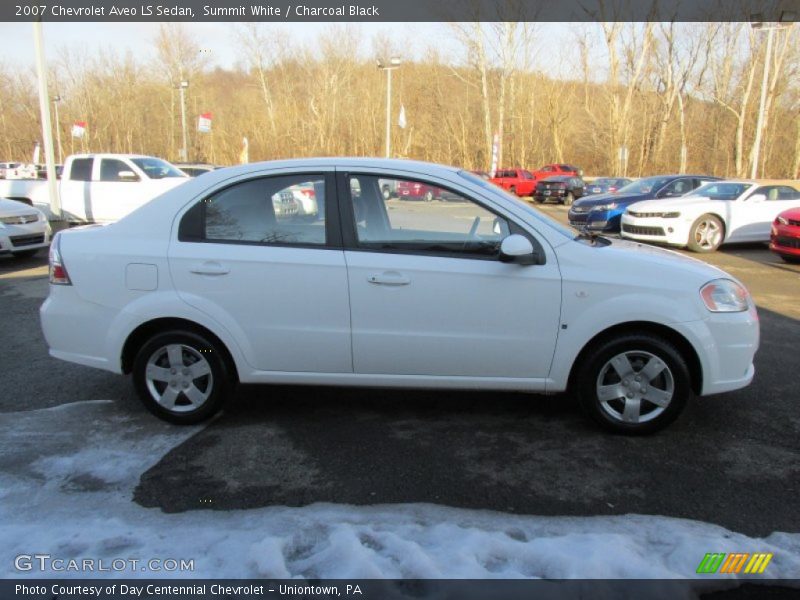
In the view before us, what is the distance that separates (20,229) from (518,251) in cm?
1009

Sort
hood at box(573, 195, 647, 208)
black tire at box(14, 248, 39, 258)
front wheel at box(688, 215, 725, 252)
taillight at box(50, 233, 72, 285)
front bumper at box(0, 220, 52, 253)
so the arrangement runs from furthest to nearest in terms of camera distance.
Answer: hood at box(573, 195, 647, 208), front wheel at box(688, 215, 725, 252), black tire at box(14, 248, 39, 258), front bumper at box(0, 220, 52, 253), taillight at box(50, 233, 72, 285)

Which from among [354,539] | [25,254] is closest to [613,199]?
[25,254]

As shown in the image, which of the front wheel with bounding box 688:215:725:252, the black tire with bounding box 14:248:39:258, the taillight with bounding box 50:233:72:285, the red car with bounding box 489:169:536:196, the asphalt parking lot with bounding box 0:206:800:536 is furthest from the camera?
the red car with bounding box 489:169:536:196

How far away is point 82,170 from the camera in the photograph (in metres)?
14.5

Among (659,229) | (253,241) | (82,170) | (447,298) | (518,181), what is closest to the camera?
(447,298)

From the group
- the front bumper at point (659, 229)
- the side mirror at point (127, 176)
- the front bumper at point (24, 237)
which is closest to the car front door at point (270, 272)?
the front bumper at point (24, 237)

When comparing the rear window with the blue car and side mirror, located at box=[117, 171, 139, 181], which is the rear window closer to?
side mirror, located at box=[117, 171, 139, 181]

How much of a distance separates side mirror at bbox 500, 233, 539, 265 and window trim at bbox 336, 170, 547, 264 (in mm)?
67

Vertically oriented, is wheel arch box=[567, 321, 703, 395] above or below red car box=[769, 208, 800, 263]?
below

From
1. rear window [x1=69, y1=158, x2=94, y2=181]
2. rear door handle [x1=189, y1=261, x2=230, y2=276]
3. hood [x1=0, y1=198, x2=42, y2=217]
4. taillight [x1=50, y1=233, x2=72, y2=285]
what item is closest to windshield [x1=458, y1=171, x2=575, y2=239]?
rear door handle [x1=189, y1=261, x2=230, y2=276]

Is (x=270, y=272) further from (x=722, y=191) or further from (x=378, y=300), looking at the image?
(x=722, y=191)

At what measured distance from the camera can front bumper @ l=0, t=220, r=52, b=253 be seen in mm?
10055

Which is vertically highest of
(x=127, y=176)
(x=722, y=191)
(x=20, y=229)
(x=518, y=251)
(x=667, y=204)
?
(x=127, y=176)

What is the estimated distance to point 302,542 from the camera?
105 inches
